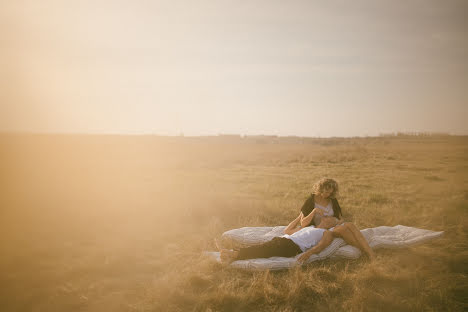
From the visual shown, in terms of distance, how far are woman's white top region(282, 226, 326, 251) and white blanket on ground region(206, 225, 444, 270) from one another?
20cm

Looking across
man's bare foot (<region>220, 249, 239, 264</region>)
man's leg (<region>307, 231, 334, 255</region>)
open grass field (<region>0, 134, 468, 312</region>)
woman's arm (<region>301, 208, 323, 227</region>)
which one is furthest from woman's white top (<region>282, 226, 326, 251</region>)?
man's bare foot (<region>220, 249, 239, 264</region>)

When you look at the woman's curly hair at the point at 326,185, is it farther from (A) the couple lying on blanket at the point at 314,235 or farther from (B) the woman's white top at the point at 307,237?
(B) the woman's white top at the point at 307,237

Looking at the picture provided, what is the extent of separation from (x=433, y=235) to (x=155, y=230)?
6.14 m

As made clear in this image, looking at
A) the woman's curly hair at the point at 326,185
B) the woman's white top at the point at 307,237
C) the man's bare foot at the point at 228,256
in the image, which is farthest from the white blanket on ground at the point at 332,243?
the woman's curly hair at the point at 326,185

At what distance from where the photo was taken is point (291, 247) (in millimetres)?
4555

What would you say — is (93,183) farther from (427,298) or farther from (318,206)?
(427,298)

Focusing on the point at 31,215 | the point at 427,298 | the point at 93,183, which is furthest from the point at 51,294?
the point at 93,183

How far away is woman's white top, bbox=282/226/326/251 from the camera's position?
182 inches

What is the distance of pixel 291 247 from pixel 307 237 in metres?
0.35

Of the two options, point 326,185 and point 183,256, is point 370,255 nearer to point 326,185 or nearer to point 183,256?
point 326,185

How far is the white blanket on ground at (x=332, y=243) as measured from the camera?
4.41m

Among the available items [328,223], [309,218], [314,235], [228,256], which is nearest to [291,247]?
[314,235]

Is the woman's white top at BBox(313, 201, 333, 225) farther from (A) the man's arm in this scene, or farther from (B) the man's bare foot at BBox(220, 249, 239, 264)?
(B) the man's bare foot at BBox(220, 249, 239, 264)

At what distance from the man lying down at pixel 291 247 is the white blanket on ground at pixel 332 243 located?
0.28 ft
